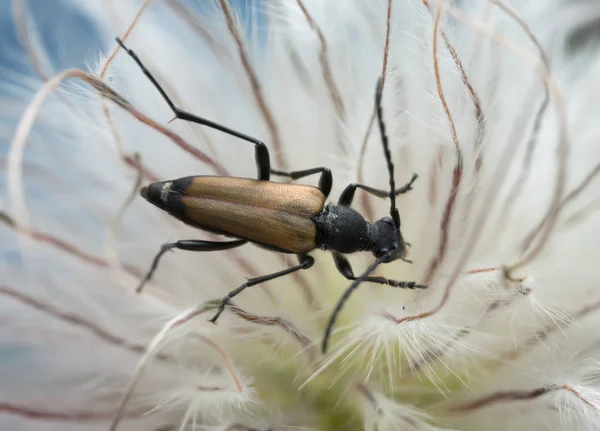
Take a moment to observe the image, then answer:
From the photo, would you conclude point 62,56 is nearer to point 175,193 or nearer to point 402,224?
point 175,193

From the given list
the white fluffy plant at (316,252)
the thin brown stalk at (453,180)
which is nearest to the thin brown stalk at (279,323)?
the white fluffy plant at (316,252)

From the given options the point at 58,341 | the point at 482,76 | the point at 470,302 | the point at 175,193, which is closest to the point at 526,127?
the point at 482,76

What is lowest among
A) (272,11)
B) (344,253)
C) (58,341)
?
(58,341)

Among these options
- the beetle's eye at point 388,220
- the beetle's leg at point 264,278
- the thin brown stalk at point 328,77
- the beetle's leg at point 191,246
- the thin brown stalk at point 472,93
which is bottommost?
the beetle's leg at point 191,246

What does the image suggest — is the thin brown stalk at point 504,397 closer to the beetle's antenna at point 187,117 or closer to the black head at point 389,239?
the black head at point 389,239

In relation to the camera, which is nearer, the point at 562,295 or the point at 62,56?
the point at 562,295

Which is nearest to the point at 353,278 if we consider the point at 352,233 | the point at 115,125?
the point at 352,233
